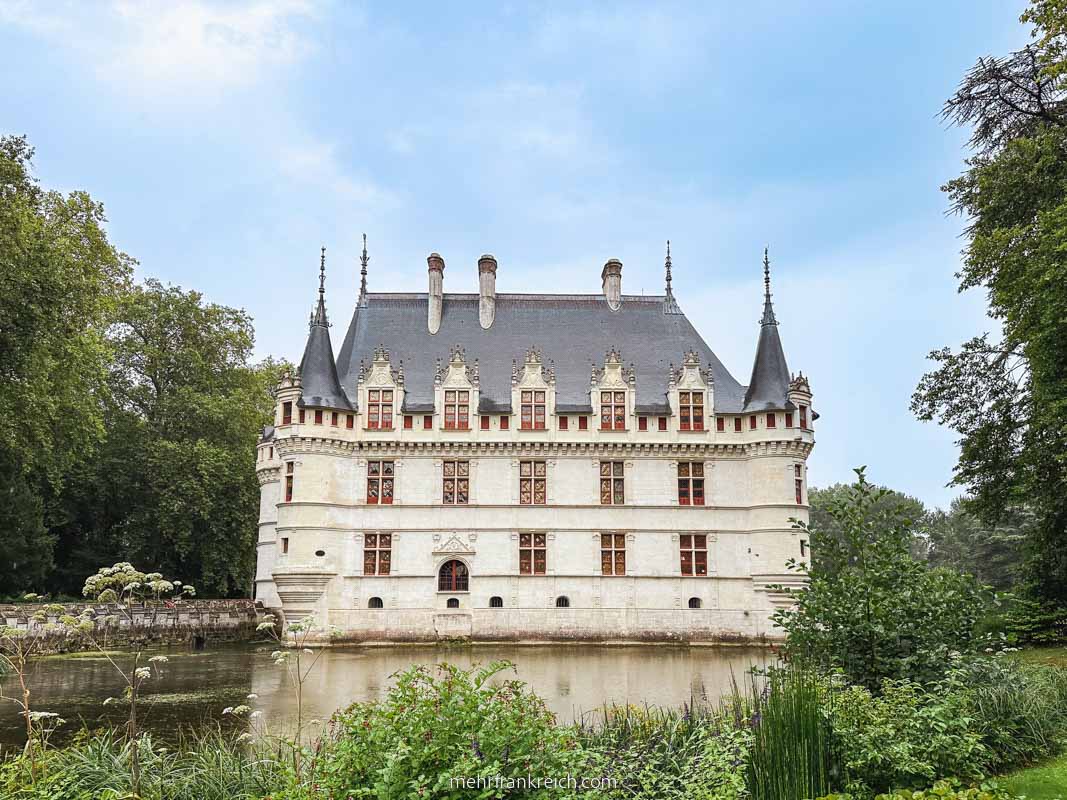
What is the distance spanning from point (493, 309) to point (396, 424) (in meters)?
6.36

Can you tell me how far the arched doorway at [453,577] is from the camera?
27.8m

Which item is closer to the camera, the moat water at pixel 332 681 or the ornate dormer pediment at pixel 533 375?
the moat water at pixel 332 681

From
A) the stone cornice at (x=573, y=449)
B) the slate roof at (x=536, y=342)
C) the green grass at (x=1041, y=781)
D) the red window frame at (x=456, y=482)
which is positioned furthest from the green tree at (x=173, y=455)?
the green grass at (x=1041, y=781)

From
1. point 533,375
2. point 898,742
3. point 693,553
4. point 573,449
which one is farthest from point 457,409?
point 898,742

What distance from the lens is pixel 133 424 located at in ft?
121

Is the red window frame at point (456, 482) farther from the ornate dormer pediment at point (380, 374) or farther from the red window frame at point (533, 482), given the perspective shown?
the ornate dormer pediment at point (380, 374)

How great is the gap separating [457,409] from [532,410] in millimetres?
2668

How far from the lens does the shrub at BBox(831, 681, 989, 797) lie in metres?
6.75

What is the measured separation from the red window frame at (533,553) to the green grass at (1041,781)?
68.0 feet

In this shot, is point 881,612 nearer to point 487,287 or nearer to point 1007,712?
point 1007,712

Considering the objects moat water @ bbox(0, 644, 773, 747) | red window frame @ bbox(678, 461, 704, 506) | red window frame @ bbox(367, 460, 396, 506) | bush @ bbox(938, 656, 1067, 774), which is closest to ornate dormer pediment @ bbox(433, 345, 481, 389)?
red window frame @ bbox(367, 460, 396, 506)

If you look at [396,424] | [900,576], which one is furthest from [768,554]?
[900,576]

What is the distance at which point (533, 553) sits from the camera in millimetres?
28047

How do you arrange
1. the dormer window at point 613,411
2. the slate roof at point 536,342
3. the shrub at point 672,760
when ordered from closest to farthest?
the shrub at point 672,760 → the dormer window at point 613,411 → the slate roof at point 536,342
